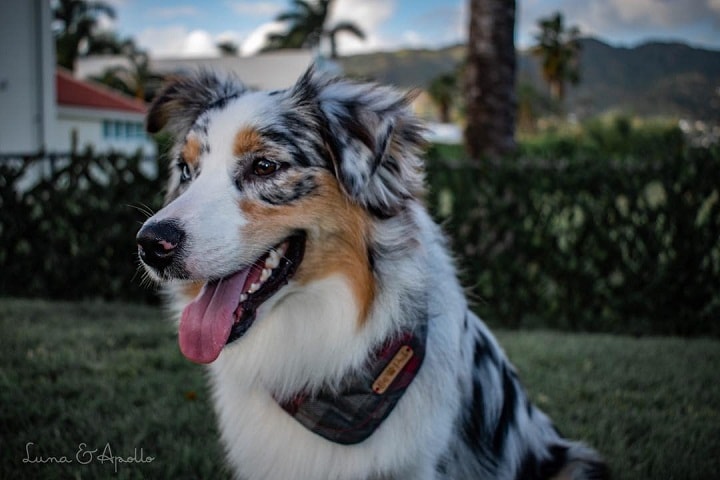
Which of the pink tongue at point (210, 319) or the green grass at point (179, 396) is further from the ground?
the pink tongue at point (210, 319)

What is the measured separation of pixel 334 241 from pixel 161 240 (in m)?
0.71

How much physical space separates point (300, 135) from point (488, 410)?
151 centimetres

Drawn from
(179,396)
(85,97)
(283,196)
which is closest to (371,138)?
(283,196)

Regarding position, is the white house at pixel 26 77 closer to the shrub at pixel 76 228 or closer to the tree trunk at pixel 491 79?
the shrub at pixel 76 228

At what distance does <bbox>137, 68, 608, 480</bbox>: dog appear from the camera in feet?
8.14

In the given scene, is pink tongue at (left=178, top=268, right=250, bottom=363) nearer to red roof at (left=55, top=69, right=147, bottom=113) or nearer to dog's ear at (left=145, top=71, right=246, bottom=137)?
dog's ear at (left=145, top=71, right=246, bottom=137)

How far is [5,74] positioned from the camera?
50.7 ft

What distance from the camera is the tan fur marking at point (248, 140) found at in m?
2.59

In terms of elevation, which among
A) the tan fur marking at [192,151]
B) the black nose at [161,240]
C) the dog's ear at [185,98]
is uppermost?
the dog's ear at [185,98]

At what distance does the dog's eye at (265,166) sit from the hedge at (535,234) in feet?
13.3

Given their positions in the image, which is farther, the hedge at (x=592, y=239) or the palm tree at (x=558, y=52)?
the palm tree at (x=558, y=52)

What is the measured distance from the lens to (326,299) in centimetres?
262

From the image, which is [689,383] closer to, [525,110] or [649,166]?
[649,166]

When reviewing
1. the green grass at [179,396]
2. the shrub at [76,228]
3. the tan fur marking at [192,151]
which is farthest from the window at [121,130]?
the tan fur marking at [192,151]
